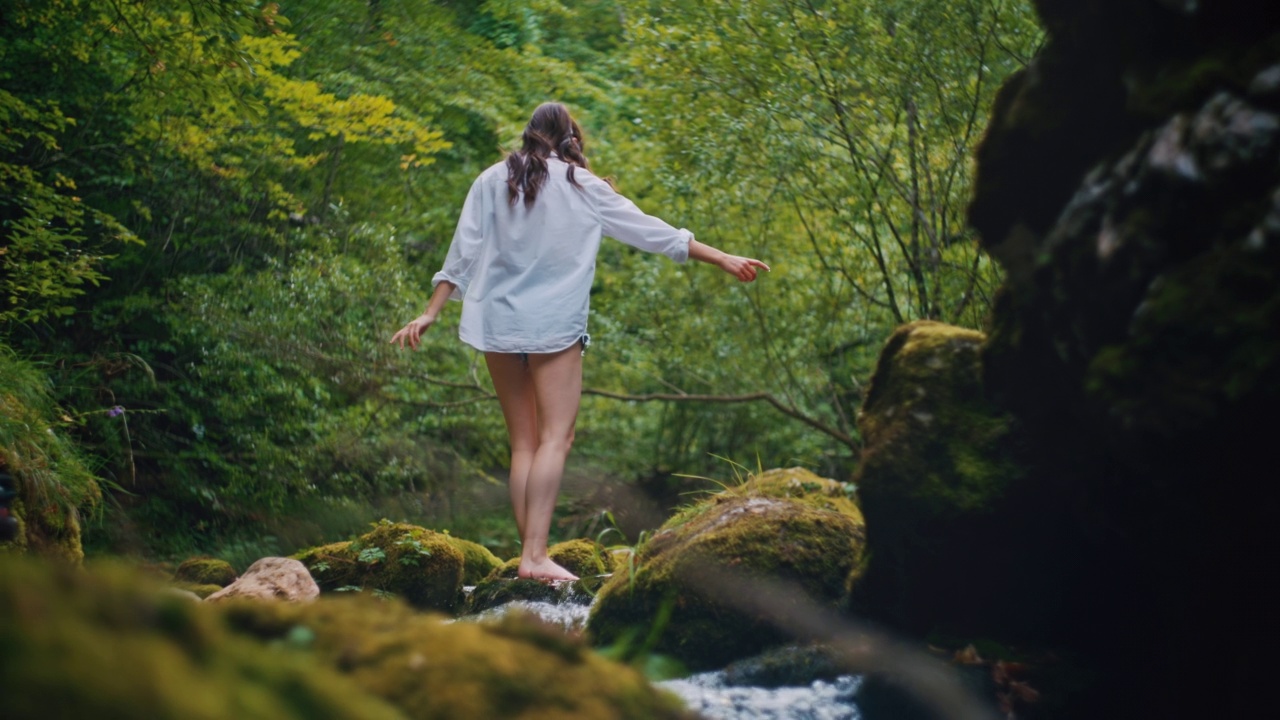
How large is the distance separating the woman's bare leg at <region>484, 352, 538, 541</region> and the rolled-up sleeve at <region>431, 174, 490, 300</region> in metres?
0.40

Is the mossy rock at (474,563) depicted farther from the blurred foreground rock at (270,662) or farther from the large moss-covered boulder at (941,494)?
the blurred foreground rock at (270,662)

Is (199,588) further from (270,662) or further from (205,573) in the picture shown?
(270,662)

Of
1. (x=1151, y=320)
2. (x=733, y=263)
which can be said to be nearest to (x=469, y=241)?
(x=733, y=263)

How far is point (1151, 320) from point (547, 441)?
2.89 metres

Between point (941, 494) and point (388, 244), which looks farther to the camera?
point (388, 244)

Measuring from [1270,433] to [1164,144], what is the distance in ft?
2.20

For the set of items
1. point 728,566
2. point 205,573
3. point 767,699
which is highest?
point 728,566

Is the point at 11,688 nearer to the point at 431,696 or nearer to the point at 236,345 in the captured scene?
the point at 431,696

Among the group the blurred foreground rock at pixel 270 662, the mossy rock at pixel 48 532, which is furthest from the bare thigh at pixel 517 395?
the blurred foreground rock at pixel 270 662

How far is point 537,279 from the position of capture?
4672 mm

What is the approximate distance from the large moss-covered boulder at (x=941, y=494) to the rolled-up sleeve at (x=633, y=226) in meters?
1.33

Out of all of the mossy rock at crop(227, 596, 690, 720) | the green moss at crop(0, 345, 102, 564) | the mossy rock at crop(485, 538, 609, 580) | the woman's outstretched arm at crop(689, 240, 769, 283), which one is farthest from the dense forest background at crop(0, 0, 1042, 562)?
the mossy rock at crop(227, 596, 690, 720)

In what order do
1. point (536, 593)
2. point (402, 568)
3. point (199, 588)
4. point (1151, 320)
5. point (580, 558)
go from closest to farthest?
1. point (1151, 320)
2. point (536, 593)
3. point (402, 568)
4. point (199, 588)
5. point (580, 558)

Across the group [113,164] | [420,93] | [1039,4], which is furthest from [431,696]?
[420,93]
